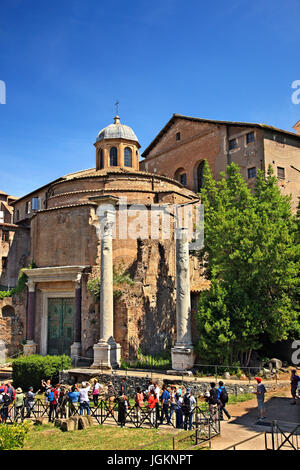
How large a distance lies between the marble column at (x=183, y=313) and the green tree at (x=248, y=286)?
0.73 metres

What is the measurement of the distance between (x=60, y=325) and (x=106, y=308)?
4.73 m

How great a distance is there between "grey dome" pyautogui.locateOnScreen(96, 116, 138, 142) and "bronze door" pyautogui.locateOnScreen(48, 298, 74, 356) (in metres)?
13.2

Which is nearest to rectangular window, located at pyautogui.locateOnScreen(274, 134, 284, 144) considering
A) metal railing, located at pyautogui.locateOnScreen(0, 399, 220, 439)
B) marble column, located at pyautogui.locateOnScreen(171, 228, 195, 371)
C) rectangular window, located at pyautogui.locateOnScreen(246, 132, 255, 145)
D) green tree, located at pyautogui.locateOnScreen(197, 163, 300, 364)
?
rectangular window, located at pyautogui.locateOnScreen(246, 132, 255, 145)

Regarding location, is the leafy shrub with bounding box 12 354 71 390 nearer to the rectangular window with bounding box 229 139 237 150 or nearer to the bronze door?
the bronze door

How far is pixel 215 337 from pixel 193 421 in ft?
19.3

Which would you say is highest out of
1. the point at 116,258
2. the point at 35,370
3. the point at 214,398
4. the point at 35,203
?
the point at 35,203

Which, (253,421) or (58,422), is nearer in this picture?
(253,421)

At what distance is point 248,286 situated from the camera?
2061 cm

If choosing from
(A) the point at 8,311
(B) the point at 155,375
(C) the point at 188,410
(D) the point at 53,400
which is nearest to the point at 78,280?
(A) the point at 8,311

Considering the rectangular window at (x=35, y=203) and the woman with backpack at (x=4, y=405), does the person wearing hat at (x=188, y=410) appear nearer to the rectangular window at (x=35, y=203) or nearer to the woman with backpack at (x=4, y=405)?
the woman with backpack at (x=4, y=405)

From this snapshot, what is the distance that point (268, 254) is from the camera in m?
19.7

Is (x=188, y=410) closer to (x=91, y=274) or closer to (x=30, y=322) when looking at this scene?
(x=91, y=274)
